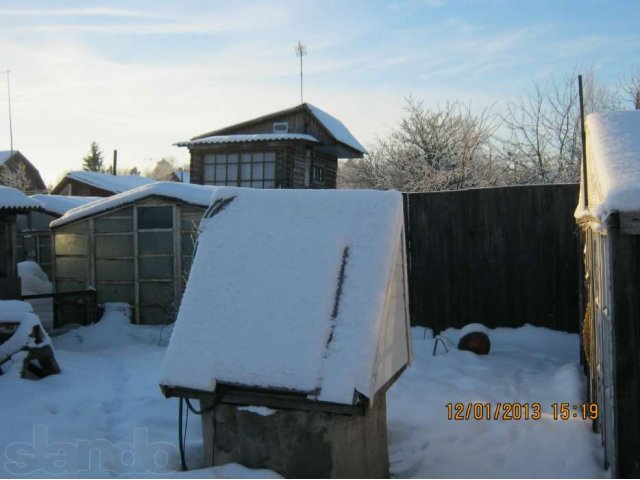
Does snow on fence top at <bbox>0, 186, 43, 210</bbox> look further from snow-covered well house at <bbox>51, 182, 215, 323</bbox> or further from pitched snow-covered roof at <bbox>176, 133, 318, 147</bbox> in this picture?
pitched snow-covered roof at <bbox>176, 133, 318, 147</bbox>

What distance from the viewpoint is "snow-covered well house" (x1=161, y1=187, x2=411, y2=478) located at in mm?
3562

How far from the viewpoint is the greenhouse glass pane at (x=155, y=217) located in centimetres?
1225

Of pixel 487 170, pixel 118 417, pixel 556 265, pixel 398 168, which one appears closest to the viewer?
Answer: pixel 118 417

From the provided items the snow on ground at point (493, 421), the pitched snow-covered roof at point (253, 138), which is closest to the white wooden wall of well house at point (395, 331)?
the snow on ground at point (493, 421)

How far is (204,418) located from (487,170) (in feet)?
55.5

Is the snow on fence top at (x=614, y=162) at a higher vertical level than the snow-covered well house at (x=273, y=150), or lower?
lower

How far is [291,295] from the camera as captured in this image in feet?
12.6

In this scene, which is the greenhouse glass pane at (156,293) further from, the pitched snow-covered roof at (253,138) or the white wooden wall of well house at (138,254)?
the pitched snow-covered roof at (253,138)

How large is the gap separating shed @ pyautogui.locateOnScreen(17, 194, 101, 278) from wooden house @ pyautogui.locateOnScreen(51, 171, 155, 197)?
10752 millimetres

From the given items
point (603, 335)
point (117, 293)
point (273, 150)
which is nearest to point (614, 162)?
point (603, 335)

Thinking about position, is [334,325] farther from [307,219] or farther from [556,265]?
[556,265]

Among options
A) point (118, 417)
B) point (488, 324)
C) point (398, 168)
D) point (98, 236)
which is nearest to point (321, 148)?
point (398, 168)

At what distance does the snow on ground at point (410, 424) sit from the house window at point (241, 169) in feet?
45.0

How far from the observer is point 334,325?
3656 millimetres
